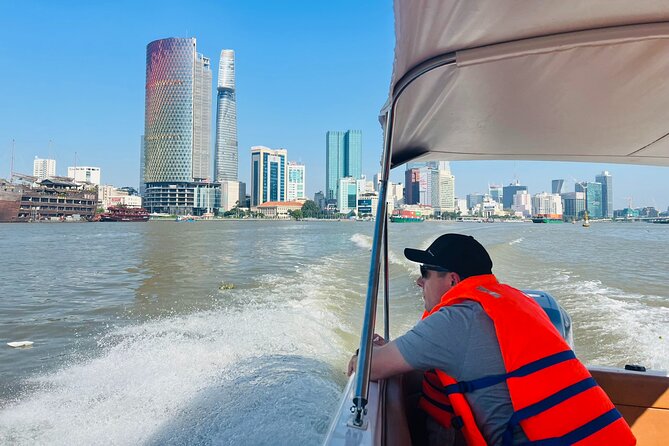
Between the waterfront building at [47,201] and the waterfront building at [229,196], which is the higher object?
the waterfront building at [229,196]

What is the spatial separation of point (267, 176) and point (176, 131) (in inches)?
1579

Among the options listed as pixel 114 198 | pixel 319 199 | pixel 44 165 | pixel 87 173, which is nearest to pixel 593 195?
pixel 319 199

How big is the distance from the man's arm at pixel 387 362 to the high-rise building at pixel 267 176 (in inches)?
5405

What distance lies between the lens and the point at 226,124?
138m

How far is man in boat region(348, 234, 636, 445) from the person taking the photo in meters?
1.09

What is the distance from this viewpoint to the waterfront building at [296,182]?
148 metres

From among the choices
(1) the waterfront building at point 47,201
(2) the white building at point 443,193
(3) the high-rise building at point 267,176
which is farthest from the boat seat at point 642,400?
(3) the high-rise building at point 267,176

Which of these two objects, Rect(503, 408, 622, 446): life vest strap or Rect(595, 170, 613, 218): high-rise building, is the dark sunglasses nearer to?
Rect(503, 408, 622, 446): life vest strap

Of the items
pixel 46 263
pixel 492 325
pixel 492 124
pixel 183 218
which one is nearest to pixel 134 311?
pixel 492 124

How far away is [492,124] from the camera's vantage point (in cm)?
229

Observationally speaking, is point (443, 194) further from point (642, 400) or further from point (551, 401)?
point (551, 401)

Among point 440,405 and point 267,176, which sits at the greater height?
point 267,176

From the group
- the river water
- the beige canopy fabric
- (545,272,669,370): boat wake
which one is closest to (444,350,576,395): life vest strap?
the beige canopy fabric

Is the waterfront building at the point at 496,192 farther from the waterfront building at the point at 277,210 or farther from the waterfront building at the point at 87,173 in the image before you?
the waterfront building at the point at 87,173
